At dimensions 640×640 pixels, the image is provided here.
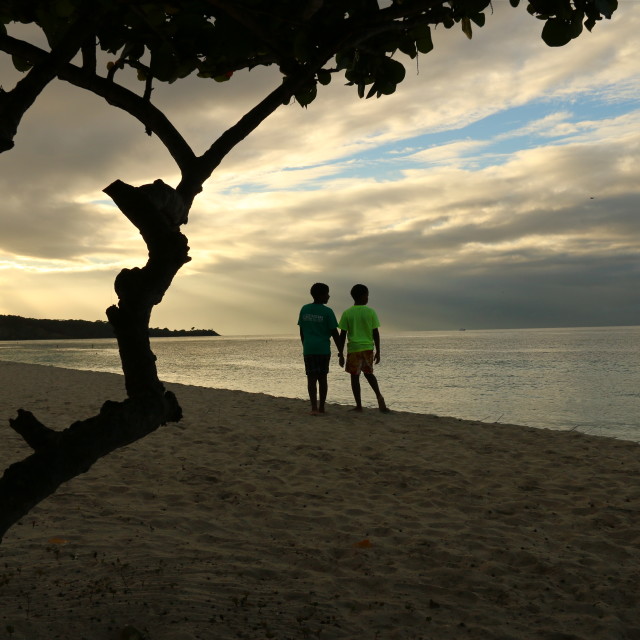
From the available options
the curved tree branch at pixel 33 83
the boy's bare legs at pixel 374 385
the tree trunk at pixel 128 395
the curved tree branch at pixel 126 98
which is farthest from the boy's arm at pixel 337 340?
the curved tree branch at pixel 33 83

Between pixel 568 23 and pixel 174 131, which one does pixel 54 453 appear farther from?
pixel 568 23

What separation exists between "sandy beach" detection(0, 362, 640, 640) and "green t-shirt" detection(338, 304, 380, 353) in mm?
2614

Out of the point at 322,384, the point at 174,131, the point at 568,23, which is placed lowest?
the point at 322,384

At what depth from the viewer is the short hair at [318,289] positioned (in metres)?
11.3

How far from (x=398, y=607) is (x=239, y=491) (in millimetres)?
3030

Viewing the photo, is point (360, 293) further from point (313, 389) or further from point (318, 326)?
point (313, 389)

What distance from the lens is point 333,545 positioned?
4875mm

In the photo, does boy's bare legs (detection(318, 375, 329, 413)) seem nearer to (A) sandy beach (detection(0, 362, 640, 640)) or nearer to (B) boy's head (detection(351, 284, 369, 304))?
(B) boy's head (detection(351, 284, 369, 304))

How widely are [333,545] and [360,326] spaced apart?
6.73 m

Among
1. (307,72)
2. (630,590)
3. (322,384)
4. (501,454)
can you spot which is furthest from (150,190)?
(322,384)

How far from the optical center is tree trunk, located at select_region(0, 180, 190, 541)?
2.79m

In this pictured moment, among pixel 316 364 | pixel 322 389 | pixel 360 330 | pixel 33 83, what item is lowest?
pixel 322 389

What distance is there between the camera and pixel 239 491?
6.51 m

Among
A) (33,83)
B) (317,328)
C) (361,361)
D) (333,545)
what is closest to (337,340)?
(317,328)
